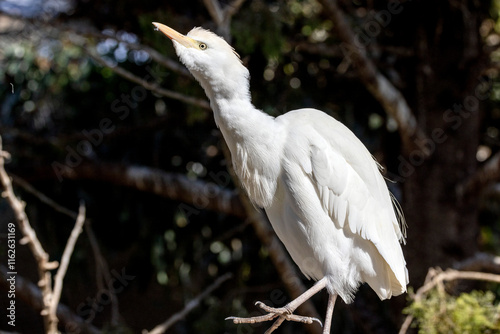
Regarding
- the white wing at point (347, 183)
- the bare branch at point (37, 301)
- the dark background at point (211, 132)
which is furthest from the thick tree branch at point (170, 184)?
the white wing at point (347, 183)

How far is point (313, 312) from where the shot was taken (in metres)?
3.14

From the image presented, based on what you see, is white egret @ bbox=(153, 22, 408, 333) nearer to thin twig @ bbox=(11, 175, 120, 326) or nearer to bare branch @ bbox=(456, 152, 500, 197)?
thin twig @ bbox=(11, 175, 120, 326)

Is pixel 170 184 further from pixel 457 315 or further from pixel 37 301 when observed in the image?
pixel 457 315

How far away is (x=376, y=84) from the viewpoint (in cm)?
317

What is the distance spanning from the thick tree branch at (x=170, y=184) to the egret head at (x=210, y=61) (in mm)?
1954

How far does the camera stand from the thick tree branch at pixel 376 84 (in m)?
3.02

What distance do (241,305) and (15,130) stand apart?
1680 millimetres

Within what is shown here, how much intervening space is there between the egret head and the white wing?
237mm

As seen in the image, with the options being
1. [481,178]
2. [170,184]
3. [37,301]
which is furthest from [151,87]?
[481,178]

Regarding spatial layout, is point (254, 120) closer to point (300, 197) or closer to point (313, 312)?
point (300, 197)

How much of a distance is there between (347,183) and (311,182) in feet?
0.40

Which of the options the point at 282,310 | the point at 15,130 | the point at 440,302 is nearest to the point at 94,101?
A: the point at 15,130

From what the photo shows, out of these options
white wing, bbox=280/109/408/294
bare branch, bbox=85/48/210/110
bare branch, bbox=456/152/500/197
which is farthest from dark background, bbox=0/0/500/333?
white wing, bbox=280/109/408/294

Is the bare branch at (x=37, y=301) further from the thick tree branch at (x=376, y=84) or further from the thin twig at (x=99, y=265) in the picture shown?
the thick tree branch at (x=376, y=84)
